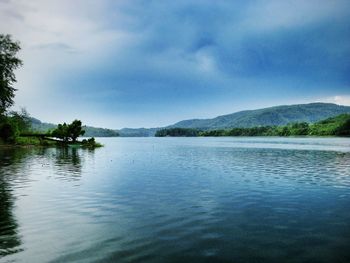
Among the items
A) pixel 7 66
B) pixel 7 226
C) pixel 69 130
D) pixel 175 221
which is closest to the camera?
pixel 7 226

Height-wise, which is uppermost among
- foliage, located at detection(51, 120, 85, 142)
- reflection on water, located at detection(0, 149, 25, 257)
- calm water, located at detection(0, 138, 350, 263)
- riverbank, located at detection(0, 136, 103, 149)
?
foliage, located at detection(51, 120, 85, 142)

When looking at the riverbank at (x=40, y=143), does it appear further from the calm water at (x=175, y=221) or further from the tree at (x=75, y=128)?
the calm water at (x=175, y=221)

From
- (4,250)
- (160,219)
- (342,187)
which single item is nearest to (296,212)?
(160,219)

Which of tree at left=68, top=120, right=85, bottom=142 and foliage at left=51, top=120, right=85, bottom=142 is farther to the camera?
foliage at left=51, top=120, right=85, bottom=142

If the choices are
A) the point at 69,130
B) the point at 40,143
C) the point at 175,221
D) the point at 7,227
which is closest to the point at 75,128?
the point at 69,130

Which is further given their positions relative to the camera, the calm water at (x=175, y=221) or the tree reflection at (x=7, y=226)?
the tree reflection at (x=7, y=226)

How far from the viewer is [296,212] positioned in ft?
81.1

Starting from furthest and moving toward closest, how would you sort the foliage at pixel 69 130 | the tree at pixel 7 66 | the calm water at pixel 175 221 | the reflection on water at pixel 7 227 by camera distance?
the foliage at pixel 69 130
the tree at pixel 7 66
the reflection on water at pixel 7 227
the calm water at pixel 175 221

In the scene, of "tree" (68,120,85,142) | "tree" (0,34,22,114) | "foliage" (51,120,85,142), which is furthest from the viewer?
"foliage" (51,120,85,142)

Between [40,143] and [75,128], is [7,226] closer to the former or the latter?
[40,143]

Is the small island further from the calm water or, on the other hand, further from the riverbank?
the calm water

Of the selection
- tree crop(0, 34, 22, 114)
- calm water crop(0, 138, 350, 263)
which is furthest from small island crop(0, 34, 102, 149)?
calm water crop(0, 138, 350, 263)

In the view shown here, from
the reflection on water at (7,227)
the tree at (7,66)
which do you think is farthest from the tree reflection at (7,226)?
the tree at (7,66)

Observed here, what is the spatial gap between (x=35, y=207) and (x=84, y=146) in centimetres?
11351
